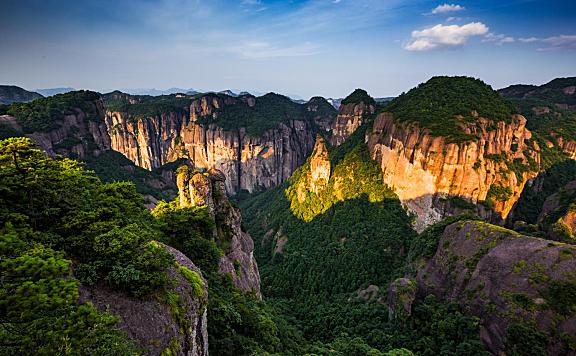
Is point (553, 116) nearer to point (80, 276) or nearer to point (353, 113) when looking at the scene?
point (353, 113)

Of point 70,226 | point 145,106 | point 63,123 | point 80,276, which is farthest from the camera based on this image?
A: point 145,106

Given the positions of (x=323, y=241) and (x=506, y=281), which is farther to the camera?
(x=323, y=241)

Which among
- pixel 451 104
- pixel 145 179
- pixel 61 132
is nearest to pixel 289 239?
pixel 145 179

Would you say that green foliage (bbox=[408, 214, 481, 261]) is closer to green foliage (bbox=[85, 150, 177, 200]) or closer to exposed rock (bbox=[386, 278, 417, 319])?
exposed rock (bbox=[386, 278, 417, 319])

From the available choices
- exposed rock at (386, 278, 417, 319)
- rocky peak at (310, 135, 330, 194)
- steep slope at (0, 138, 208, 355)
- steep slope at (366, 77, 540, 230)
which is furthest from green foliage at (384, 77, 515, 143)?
steep slope at (0, 138, 208, 355)

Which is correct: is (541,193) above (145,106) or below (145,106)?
below

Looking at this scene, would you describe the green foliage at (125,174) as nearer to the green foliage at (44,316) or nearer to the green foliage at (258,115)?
the green foliage at (44,316)

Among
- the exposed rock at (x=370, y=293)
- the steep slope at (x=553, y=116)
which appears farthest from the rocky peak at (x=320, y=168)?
the steep slope at (x=553, y=116)

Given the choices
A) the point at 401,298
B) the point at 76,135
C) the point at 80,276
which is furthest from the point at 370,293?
the point at 76,135
